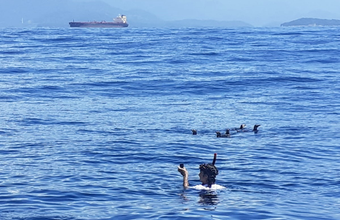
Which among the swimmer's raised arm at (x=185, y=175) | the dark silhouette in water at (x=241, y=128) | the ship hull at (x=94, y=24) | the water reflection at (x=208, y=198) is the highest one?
the ship hull at (x=94, y=24)

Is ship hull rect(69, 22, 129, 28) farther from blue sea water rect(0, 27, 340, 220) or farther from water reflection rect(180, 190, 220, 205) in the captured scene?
water reflection rect(180, 190, 220, 205)

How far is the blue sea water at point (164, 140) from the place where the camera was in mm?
14038

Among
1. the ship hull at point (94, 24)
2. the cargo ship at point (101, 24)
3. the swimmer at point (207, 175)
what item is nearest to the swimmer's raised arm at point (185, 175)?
the swimmer at point (207, 175)

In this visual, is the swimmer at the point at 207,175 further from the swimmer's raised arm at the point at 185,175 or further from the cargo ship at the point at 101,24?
the cargo ship at the point at 101,24

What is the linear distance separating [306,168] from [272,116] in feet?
30.9

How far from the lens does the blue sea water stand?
46.1ft

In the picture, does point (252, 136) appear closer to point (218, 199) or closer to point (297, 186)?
point (297, 186)

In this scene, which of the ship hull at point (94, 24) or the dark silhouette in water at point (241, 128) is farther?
the ship hull at point (94, 24)

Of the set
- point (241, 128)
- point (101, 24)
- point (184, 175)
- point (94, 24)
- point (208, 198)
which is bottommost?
point (208, 198)

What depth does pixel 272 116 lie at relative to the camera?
27.2 metres

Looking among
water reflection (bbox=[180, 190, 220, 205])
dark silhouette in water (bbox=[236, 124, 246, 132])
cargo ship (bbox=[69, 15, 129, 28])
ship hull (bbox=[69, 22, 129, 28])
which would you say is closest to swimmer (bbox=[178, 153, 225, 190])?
water reflection (bbox=[180, 190, 220, 205])

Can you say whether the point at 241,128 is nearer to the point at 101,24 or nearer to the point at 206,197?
the point at 206,197

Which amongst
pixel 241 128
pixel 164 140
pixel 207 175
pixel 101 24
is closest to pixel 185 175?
pixel 207 175

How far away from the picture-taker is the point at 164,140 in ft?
72.2
